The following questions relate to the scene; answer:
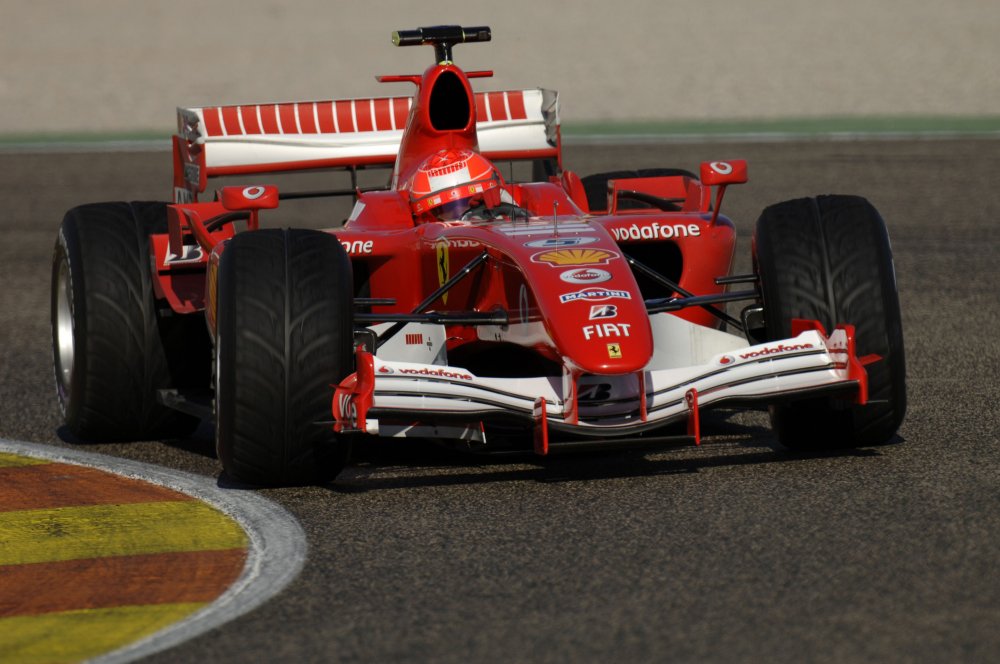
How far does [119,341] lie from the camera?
851 cm

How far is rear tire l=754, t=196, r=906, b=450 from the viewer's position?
7.34 m

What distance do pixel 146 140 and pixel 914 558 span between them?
2328cm

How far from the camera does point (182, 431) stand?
8.78 meters

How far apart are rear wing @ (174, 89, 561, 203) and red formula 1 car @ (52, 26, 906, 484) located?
0.03 meters

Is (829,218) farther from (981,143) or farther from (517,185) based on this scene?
(981,143)

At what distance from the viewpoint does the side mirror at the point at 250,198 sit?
8.02m

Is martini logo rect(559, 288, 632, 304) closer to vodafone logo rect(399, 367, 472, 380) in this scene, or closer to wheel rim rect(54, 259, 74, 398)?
vodafone logo rect(399, 367, 472, 380)

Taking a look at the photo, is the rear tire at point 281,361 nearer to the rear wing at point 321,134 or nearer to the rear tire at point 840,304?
the rear tire at point 840,304

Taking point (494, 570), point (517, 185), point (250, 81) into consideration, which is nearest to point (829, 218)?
point (517, 185)

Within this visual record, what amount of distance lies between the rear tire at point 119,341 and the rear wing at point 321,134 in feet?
3.81

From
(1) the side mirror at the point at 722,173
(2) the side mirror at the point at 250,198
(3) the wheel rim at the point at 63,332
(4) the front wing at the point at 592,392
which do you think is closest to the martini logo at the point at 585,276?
(4) the front wing at the point at 592,392

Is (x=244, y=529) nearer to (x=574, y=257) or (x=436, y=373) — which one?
(x=436, y=373)

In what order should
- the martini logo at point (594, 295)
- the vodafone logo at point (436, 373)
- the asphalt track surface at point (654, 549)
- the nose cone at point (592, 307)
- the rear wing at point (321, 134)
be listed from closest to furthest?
the asphalt track surface at point (654, 549)
the nose cone at point (592, 307)
the vodafone logo at point (436, 373)
the martini logo at point (594, 295)
the rear wing at point (321, 134)

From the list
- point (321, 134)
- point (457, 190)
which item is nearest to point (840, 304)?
point (457, 190)
